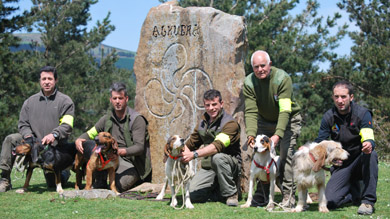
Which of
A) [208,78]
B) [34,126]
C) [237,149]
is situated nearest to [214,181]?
[237,149]

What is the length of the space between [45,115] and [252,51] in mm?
11200

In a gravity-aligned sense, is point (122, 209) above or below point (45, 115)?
below

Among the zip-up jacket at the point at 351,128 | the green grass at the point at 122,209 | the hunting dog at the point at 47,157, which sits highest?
the zip-up jacket at the point at 351,128

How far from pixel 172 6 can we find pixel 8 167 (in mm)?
3571

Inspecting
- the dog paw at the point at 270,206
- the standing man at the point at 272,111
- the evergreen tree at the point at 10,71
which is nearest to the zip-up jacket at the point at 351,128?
the standing man at the point at 272,111

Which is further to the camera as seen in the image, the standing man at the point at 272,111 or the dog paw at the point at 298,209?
the standing man at the point at 272,111

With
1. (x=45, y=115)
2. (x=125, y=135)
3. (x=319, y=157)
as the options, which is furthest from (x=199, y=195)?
(x=45, y=115)

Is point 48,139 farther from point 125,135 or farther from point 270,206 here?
point 270,206

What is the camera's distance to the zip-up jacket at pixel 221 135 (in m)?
5.80

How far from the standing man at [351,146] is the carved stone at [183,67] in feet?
5.24

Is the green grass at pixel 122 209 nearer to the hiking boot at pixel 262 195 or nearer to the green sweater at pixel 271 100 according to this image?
the hiking boot at pixel 262 195

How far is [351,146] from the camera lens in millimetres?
5672

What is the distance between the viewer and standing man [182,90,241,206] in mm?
5773

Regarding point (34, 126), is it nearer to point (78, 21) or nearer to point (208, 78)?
point (208, 78)
